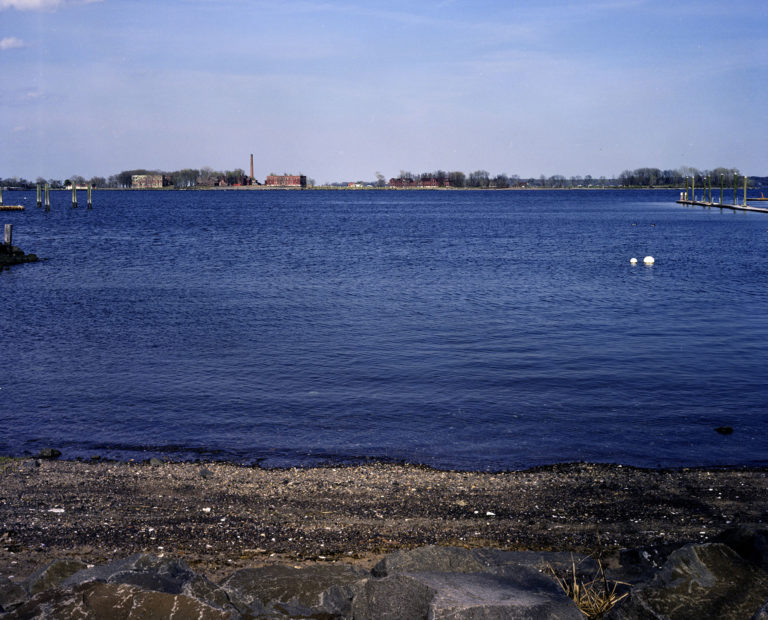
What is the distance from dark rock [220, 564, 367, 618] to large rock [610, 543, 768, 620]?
2440 millimetres

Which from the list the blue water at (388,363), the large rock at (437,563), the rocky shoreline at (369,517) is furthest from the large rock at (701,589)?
the blue water at (388,363)

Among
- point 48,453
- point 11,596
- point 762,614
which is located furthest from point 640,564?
point 48,453

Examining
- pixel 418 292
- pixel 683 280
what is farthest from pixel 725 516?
pixel 683 280

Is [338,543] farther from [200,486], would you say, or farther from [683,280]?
[683,280]

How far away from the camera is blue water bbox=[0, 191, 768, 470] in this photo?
15750mm

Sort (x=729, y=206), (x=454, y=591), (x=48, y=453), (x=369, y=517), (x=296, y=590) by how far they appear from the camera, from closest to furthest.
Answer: (x=454, y=591) < (x=296, y=590) < (x=369, y=517) < (x=48, y=453) < (x=729, y=206)

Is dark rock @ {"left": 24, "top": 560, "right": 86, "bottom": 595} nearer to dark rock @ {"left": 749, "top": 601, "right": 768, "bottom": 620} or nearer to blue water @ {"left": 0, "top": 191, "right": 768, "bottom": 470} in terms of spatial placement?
dark rock @ {"left": 749, "top": 601, "right": 768, "bottom": 620}

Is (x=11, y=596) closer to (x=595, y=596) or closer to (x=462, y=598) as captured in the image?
(x=462, y=598)

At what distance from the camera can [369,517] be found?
11.2 metres

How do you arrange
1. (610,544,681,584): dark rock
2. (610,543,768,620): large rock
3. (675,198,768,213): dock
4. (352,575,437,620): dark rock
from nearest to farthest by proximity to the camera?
(610,543,768,620): large rock, (352,575,437,620): dark rock, (610,544,681,584): dark rock, (675,198,768,213): dock

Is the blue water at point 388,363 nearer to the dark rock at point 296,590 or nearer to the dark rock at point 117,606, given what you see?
the dark rock at point 296,590

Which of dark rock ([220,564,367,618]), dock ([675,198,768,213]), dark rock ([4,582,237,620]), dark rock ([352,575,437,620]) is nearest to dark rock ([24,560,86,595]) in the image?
dark rock ([4,582,237,620])

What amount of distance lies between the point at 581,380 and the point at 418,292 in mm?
18189

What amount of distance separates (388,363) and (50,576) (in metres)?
15.5
